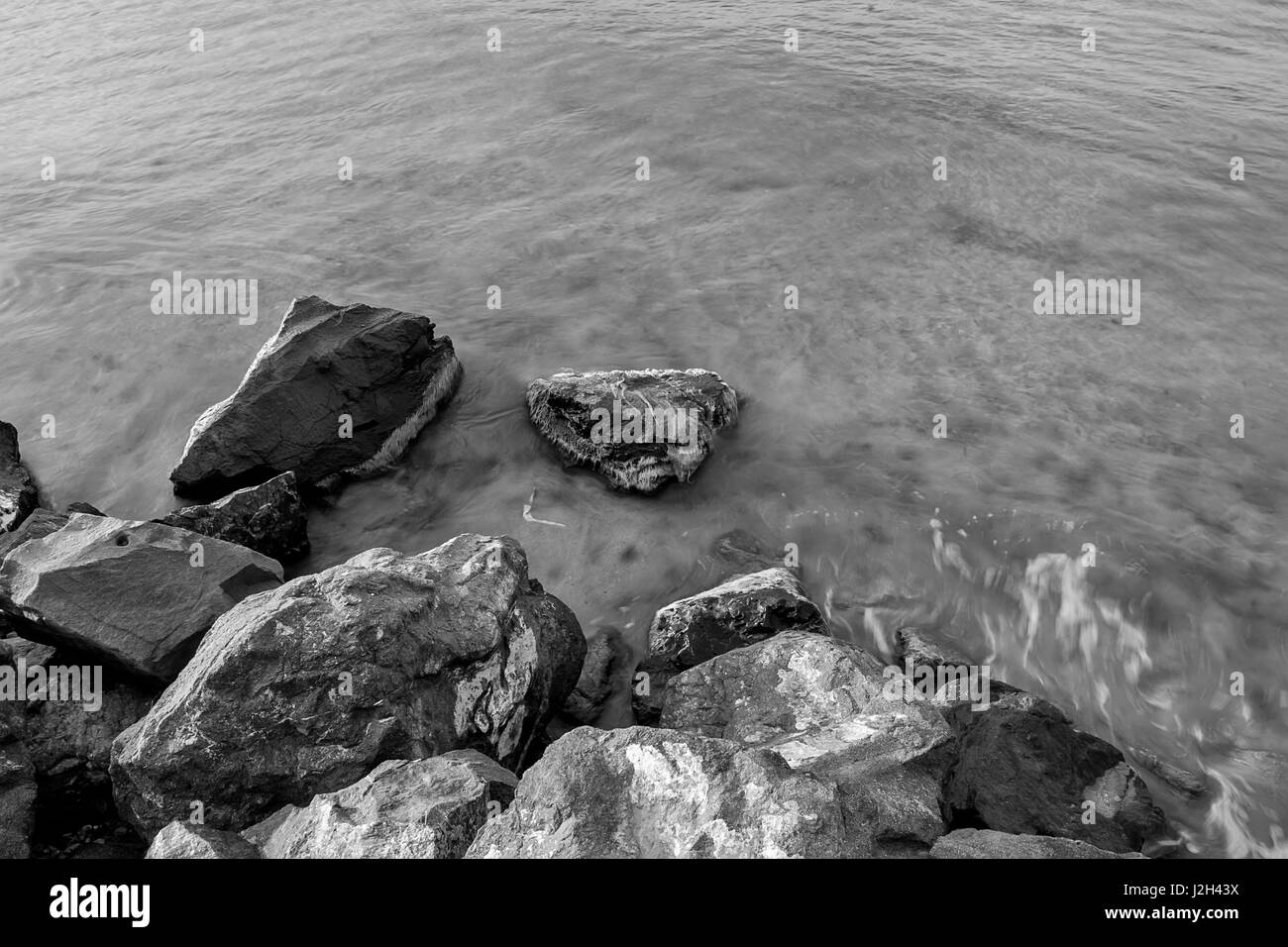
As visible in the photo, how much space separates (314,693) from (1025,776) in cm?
441

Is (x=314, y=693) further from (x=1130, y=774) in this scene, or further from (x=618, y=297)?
(x=618, y=297)

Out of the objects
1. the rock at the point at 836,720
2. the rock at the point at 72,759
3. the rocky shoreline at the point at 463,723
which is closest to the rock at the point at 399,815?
the rocky shoreline at the point at 463,723

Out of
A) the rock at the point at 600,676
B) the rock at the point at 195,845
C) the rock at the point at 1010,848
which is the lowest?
the rock at the point at 600,676

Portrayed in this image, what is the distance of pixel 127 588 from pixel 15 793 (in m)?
1.56

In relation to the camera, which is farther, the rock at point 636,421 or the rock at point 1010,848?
the rock at point 636,421

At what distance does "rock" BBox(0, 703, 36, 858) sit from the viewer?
18.2 ft

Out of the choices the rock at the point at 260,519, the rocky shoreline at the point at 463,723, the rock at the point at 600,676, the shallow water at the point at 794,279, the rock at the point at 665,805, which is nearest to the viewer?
the rock at the point at 665,805

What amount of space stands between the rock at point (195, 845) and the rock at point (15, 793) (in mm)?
1545

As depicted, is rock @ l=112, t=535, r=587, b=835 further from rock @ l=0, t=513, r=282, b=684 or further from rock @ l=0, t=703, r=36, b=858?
rock @ l=0, t=513, r=282, b=684

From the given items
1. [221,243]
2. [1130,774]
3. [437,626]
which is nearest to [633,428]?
[437,626]

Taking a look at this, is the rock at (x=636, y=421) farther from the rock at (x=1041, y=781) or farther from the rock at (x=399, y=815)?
the rock at (x=399, y=815)

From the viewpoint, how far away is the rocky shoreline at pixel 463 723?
4371 mm

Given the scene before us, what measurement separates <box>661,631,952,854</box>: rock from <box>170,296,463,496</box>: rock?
4.44 m

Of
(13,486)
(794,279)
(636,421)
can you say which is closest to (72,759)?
(13,486)
